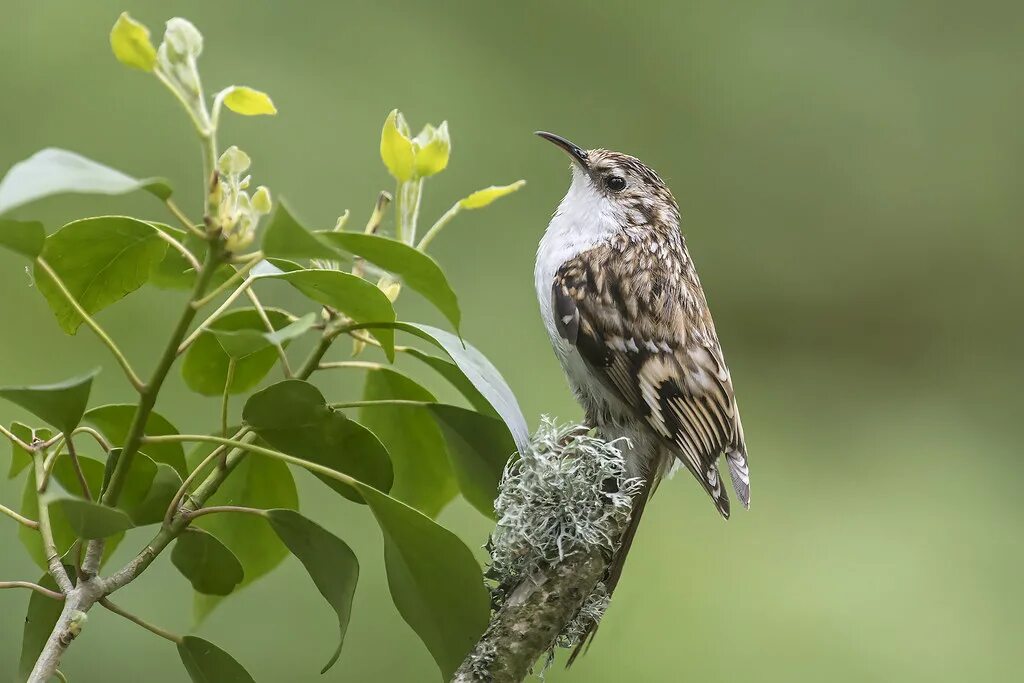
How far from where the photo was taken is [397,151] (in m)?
0.94

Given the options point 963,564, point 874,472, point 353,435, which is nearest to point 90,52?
point 353,435

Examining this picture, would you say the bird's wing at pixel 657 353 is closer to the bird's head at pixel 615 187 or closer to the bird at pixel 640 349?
the bird at pixel 640 349

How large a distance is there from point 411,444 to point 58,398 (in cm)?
44

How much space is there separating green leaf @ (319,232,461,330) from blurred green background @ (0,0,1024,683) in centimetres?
168

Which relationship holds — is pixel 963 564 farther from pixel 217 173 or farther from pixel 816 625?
pixel 217 173

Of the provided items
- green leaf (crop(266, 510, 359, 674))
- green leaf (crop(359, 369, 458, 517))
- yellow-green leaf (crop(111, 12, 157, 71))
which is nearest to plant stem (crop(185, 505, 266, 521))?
green leaf (crop(266, 510, 359, 674))

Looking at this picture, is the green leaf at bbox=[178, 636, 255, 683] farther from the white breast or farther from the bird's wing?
the white breast

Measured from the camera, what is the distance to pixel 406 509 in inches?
35.2

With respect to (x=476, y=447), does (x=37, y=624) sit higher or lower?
lower

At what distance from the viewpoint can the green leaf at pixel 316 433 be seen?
34.9 inches

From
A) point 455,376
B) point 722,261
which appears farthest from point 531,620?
point 722,261

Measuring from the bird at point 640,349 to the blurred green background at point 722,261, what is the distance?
1.04 meters

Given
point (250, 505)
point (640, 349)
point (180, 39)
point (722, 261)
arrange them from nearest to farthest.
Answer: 1. point (180, 39)
2. point (250, 505)
3. point (640, 349)
4. point (722, 261)

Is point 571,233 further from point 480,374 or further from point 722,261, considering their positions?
point 722,261
